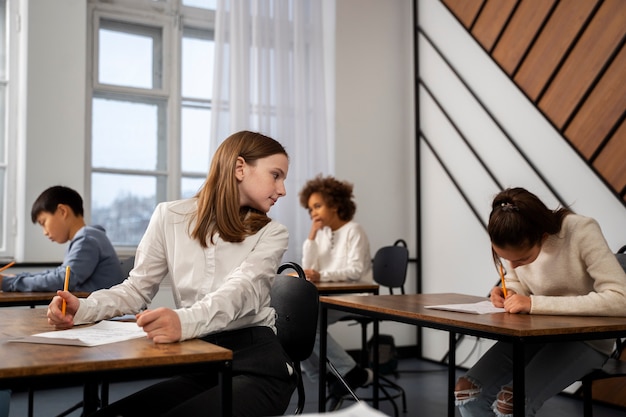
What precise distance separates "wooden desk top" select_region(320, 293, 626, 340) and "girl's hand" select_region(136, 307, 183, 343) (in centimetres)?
89

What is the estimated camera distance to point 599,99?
3.60 m

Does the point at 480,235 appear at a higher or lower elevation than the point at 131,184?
lower

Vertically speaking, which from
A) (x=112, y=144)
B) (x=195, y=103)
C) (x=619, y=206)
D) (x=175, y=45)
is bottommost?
(x=619, y=206)

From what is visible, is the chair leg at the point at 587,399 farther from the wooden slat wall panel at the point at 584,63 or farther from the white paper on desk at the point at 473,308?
the wooden slat wall panel at the point at 584,63

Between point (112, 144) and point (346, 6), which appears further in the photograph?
point (346, 6)

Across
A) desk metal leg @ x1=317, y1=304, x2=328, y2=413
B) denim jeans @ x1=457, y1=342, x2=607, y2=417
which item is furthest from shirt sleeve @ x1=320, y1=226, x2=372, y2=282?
denim jeans @ x1=457, y1=342, x2=607, y2=417

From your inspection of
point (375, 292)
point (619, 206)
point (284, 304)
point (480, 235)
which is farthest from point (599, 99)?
point (284, 304)

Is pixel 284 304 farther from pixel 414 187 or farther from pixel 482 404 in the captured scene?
pixel 414 187

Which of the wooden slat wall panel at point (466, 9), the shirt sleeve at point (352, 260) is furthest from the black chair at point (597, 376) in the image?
the wooden slat wall panel at point (466, 9)

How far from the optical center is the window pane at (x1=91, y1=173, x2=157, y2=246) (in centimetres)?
441

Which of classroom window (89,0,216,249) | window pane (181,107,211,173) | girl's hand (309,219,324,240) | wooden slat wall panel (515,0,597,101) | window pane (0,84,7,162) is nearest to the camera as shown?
wooden slat wall panel (515,0,597,101)

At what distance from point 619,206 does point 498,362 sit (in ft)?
5.65

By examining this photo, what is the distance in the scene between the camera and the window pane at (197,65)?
473cm

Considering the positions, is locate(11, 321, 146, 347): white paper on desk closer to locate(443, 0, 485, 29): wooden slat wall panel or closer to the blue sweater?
the blue sweater
